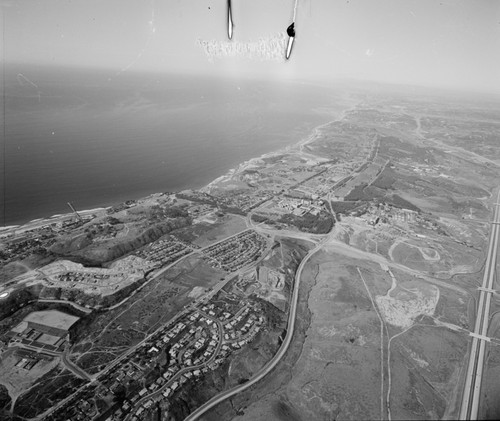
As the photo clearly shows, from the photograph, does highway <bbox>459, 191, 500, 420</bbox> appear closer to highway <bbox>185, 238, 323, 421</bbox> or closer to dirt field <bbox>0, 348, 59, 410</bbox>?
highway <bbox>185, 238, 323, 421</bbox>

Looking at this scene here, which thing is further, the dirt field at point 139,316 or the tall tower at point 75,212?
the tall tower at point 75,212

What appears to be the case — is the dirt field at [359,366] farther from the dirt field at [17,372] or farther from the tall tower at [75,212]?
the tall tower at [75,212]

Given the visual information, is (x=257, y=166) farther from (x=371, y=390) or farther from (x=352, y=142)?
(x=371, y=390)

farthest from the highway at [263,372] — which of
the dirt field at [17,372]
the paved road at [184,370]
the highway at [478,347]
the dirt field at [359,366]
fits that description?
the highway at [478,347]

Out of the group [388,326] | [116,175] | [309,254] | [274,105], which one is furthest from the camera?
[274,105]

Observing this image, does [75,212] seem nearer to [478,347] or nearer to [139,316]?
[139,316]

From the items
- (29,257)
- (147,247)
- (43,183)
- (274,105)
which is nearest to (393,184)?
(147,247)

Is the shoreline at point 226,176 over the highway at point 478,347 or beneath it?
beneath

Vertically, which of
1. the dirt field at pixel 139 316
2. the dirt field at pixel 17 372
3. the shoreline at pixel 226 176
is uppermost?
the dirt field at pixel 17 372
